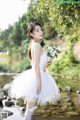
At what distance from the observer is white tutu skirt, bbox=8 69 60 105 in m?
3.19

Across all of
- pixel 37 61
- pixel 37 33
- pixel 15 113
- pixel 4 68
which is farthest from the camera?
pixel 4 68

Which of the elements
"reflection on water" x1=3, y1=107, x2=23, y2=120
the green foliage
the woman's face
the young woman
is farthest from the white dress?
the green foliage

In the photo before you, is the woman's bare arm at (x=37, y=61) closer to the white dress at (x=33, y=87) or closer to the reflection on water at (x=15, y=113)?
the white dress at (x=33, y=87)

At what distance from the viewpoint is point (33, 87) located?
3180 millimetres

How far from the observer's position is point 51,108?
14.3 ft

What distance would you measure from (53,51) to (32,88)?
944mm

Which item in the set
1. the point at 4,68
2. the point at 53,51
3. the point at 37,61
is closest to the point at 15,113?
the point at 4,68

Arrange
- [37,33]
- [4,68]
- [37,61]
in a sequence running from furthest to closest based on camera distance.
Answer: [4,68] → [37,33] → [37,61]

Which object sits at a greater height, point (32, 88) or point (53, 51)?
point (53, 51)

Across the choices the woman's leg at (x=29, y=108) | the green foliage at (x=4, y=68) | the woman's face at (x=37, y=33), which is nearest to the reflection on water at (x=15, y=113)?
the green foliage at (x=4, y=68)

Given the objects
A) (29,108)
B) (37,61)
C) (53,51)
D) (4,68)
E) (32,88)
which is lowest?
(29,108)

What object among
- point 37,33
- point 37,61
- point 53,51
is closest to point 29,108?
point 37,61

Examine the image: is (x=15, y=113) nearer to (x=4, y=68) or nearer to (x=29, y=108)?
(x=4, y=68)

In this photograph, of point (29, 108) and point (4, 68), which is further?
point (4, 68)
